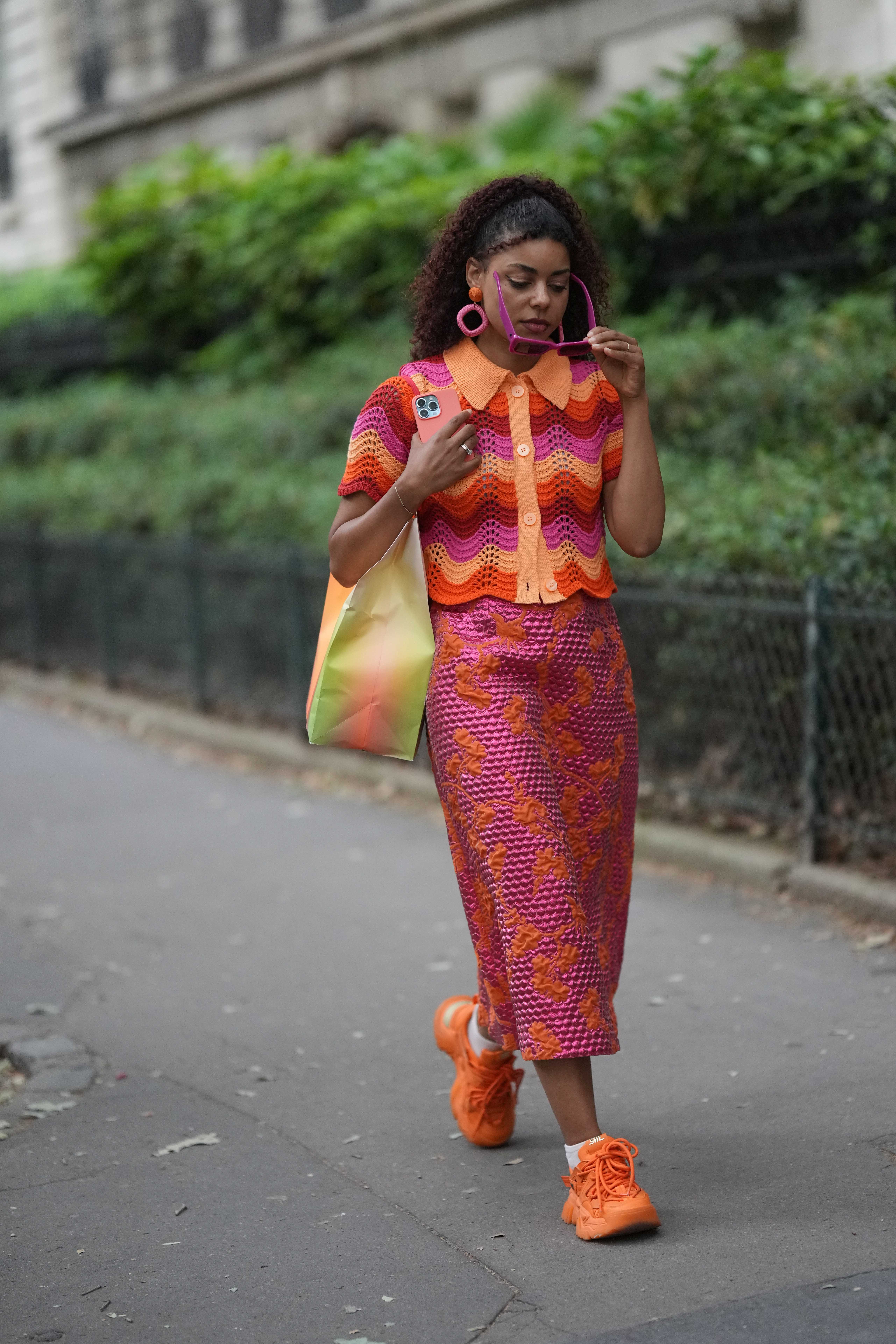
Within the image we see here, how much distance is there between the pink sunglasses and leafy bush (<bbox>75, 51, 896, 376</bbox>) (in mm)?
1675

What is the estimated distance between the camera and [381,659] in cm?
360

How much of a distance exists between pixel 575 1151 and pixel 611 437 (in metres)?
1.53

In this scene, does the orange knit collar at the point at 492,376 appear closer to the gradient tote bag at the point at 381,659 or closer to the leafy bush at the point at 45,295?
the gradient tote bag at the point at 381,659

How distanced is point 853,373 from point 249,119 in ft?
66.5

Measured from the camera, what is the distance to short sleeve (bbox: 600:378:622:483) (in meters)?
3.65

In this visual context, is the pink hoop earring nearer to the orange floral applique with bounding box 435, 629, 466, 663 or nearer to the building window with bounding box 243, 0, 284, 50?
the orange floral applique with bounding box 435, 629, 466, 663

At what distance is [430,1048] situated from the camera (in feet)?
15.7

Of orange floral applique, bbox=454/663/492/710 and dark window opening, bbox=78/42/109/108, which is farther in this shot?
dark window opening, bbox=78/42/109/108

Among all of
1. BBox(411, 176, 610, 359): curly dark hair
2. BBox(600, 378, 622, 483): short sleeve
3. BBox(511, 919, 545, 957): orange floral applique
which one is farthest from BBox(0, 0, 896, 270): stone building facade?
BBox(511, 919, 545, 957): orange floral applique

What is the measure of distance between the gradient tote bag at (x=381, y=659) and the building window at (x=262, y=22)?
23981 mm

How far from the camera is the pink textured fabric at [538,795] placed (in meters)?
3.49

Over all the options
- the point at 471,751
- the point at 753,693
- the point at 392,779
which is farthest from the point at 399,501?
the point at 392,779

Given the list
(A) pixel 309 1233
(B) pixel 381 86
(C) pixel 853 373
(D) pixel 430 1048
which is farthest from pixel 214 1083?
(B) pixel 381 86

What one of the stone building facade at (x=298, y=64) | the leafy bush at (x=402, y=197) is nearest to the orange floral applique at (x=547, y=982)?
the leafy bush at (x=402, y=197)
